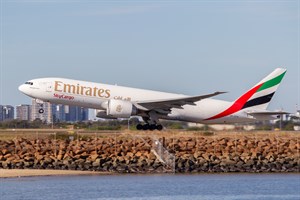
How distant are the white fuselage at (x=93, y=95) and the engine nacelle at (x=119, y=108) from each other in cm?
69

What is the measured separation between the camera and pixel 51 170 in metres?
64.1

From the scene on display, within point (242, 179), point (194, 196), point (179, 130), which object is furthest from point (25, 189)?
point (179, 130)

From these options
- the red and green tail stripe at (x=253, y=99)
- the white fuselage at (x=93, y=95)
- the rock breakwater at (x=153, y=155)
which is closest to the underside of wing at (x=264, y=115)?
the red and green tail stripe at (x=253, y=99)

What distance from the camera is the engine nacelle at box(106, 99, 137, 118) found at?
70856mm

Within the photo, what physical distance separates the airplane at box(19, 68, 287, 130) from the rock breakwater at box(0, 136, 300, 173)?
2.32m

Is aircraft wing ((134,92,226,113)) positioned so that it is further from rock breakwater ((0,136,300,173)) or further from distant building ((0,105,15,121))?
distant building ((0,105,15,121))

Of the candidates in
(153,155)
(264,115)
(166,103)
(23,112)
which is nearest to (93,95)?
(166,103)

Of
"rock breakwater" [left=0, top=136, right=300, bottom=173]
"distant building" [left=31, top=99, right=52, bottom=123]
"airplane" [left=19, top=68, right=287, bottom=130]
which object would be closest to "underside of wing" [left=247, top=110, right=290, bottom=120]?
"airplane" [left=19, top=68, right=287, bottom=130]

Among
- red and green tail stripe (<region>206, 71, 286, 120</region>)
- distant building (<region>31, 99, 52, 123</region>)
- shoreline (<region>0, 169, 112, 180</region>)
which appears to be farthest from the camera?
distant building (<region>31, 99, 52, 123</region>)

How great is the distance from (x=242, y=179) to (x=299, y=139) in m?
14.8

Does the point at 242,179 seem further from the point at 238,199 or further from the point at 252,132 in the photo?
the point at 252,132

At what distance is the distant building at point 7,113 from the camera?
97.5 m

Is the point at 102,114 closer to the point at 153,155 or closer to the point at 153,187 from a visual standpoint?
the point at 153,155

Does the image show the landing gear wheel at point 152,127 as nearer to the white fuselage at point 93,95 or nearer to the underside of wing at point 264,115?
the white fuselage at point 93,95
